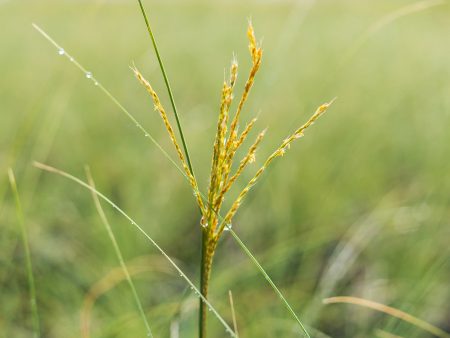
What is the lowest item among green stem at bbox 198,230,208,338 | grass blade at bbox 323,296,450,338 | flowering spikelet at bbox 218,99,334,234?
grass blade at bbox 323,296,450,338

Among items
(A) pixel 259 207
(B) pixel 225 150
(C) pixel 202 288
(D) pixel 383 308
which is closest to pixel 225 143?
(B) pixel 225 150

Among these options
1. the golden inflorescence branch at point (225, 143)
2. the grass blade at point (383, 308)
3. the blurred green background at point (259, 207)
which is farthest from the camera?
the blurred green background at point (259, 207)

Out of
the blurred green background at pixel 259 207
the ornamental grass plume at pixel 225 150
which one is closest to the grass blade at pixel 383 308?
the blurred green background at pixel 259 207

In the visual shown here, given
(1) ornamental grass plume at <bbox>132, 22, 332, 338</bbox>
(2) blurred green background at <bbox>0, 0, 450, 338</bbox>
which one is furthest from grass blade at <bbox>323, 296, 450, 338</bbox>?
(1) ornamental grass plume at <bbox>132, 22, 332, 338</bbox>

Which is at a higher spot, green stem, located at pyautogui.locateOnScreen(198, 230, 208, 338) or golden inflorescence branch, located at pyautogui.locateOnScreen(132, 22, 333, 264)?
golden inflorescence branch, located at pyautogui.locateOnScreen(132, 22, 333, 264)

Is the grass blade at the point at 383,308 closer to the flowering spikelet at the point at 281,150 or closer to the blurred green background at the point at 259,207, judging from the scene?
the blurred green background at the point at 259,207

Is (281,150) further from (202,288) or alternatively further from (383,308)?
(383,308)

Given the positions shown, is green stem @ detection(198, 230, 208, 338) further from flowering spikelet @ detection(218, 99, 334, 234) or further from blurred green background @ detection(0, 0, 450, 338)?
Result: blurred green background @ detection(0, 0, 450, 338)

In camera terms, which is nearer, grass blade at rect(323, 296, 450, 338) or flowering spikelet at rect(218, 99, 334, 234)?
flowering spikelet at rect(218, 99, 334, 234)

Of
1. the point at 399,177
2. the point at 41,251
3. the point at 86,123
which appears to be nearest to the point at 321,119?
the point at 399,177
